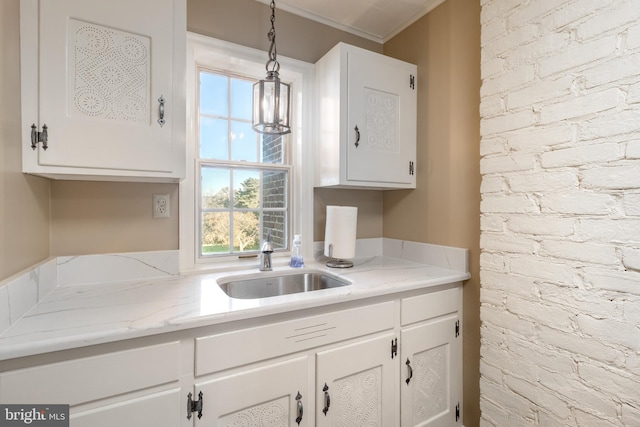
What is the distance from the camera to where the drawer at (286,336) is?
1.06 meters

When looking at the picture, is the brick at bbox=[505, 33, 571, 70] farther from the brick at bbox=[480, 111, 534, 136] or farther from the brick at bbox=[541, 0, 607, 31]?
the brick at bbox=[480, 111, 534, 136]

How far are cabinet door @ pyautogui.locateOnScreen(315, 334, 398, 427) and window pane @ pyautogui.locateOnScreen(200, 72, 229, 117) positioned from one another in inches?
60.7

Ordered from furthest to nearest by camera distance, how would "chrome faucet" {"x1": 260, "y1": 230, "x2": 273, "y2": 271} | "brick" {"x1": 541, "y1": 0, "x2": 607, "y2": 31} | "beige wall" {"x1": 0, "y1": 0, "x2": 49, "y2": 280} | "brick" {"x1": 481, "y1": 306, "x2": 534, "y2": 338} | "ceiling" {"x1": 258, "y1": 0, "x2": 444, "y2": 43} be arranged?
"ceiling" {"x1": 258, "y1": 0, "x2": 444, "y2": 43} → "chrome faucet" {"x1": 260, "y1": 230, "x2": 273, "y2": 271} → "brick" {"x1": 481, "y1": 306, "x2": 534, "y2": 338} → "brick" {"x1": 541, "y1": 0, "x2": 607, "y2": 31} → "beige wall" {"x1": 0, "y1": 0, "x2": 49, "y2": 280}

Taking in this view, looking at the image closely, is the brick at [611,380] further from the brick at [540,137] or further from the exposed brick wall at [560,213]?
the brick at [540,137]

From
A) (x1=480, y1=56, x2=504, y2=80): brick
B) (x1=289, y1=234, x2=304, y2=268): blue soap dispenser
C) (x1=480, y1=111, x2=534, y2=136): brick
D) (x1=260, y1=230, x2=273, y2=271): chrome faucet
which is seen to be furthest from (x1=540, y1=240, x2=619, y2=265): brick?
(x1=260, y1=230, x2=273, y2=271): chrome faucet

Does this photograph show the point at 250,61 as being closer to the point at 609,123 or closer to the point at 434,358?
the point at 609,123

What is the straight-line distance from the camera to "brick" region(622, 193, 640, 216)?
3.40 feet

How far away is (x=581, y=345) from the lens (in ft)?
3.90

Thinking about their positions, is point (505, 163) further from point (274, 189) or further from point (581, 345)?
point (274, 189)

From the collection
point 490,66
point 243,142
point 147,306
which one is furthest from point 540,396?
point 243,142

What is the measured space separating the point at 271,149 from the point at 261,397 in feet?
4.80

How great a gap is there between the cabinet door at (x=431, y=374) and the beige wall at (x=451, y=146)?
9 cm

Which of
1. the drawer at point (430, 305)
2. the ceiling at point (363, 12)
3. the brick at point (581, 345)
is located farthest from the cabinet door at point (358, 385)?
the ceiling at point (363, 12)

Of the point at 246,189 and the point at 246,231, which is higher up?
the point at 246,189
